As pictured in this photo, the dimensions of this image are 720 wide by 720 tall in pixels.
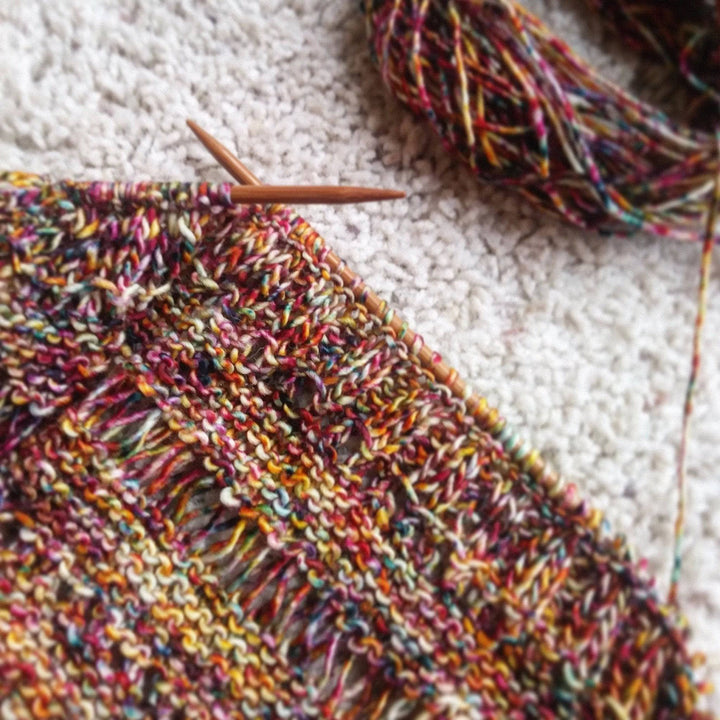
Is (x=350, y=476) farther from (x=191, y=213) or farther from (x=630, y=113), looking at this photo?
(x=630, y=113)

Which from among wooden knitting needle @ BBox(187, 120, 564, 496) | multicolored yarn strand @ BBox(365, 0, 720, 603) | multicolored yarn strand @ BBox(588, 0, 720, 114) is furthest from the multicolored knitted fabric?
multicolored yarn strand @ BBox(588, 0, 720, 114)

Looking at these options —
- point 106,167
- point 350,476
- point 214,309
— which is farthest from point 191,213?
point 350,476

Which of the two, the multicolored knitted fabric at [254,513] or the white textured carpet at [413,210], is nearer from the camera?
the multicolored knitted fabric at [254,513]

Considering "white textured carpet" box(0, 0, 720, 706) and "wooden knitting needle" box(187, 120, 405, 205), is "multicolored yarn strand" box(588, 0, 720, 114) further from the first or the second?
"wooden knitting needle" box(187, 120, 405, 205)

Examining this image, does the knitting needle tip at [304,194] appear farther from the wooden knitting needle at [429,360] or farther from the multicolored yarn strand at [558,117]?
the multicolored yarn strand at [558,117]

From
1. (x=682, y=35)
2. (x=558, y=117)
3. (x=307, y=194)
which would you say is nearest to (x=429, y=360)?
(x=307, y=194)

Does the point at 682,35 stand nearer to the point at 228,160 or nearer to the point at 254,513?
the point at 228,160

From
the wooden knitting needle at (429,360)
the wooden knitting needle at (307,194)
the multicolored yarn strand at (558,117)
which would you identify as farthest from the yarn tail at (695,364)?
the wooden knitting needle at (307,194)
